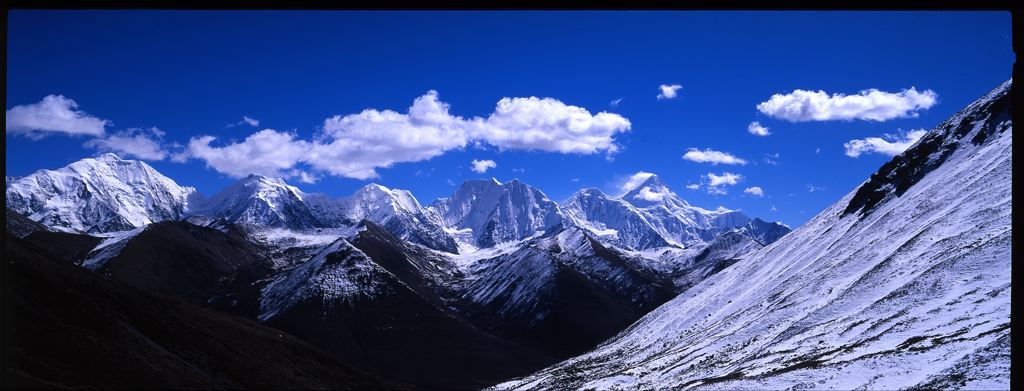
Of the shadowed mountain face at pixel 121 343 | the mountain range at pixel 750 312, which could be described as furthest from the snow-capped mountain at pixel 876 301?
the shadowed mountain face at pixel 121 343

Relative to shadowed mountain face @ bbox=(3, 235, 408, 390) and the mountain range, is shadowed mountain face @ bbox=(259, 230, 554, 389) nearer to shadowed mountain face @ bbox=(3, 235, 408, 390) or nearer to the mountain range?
the mountain range

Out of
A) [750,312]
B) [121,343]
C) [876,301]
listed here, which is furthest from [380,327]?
[876,301]

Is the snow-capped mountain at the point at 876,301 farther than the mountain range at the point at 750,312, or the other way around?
the mountain range at the point at 750,312

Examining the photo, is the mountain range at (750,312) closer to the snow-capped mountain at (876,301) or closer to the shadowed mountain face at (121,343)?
the snow-capped mountain at (876,301)

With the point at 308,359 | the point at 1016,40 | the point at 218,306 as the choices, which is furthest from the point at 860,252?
the point at 218,306

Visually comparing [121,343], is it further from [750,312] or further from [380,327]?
[380,327]
